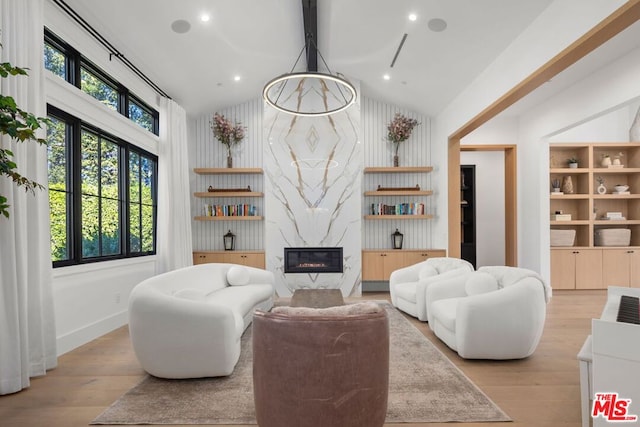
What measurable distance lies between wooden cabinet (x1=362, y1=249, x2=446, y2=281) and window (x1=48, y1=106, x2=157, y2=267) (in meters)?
3.49

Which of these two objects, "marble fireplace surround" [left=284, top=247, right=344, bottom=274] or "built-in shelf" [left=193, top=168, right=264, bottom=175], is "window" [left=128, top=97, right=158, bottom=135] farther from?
"marble fireplace surround" [left=284, top=247, right=344, bottom=274]

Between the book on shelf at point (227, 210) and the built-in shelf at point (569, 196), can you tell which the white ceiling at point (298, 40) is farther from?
the built-in shelf at point (569, 196)

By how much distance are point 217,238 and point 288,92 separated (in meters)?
2.96

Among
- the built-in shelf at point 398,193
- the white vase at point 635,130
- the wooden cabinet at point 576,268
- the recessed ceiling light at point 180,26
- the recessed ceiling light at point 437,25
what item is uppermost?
the recessed ceiling light at point 180,26

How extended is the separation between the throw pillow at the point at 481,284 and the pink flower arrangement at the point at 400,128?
3.74 m

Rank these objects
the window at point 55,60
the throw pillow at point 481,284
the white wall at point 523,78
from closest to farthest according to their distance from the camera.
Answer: the white wall at point 523,78
the window at point 55,60
the throw pillow at point 481,284

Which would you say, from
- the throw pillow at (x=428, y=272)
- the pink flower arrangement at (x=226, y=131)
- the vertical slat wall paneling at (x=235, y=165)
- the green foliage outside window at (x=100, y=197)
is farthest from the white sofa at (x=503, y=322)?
the pink flower arrangement at (x=226, y=131)

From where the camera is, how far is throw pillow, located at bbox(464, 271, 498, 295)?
380 cm

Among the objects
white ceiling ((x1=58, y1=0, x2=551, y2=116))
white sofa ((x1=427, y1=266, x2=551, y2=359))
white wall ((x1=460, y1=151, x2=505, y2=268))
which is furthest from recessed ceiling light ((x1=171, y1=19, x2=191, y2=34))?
white wall ((x1=460, y1=151, x2=505, y2=268))

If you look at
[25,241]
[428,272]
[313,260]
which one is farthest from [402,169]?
[25,241]

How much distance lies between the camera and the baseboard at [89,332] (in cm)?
367

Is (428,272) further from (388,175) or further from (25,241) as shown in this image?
(25,241)

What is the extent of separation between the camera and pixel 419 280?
193 inches

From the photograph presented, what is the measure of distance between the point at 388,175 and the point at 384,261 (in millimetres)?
1649
